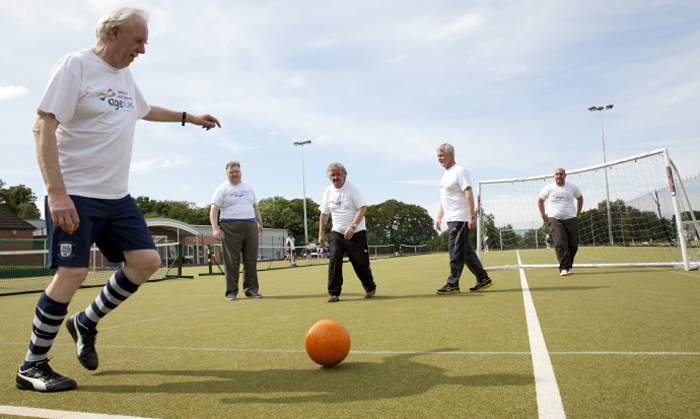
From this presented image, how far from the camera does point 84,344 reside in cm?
332

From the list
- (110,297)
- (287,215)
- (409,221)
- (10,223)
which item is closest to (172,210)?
(287,215)

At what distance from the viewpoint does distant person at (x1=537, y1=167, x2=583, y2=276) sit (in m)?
9.78

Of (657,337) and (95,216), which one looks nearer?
(95,216)

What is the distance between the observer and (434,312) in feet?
17.8

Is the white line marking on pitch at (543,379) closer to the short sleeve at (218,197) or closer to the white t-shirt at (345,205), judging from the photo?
the white t-shirt at (345,205)

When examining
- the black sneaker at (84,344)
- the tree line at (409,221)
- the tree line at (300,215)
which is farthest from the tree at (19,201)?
the black sneaker at (84,344)

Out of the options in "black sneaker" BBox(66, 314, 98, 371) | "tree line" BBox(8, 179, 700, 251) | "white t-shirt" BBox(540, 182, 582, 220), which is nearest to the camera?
"black sneaker" BBox(66, 314, 98, 371)

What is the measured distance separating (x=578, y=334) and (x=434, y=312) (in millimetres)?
1804

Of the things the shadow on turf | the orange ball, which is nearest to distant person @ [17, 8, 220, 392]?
the shadow on turf

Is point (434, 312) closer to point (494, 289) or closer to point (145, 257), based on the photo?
point (494, 289)

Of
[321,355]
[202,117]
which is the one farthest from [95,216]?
[321,355]

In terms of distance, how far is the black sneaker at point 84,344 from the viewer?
325 cm

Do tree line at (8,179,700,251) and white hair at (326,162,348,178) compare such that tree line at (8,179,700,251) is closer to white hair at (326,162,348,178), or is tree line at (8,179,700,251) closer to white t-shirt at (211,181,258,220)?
white hair at (326,162,348,178)

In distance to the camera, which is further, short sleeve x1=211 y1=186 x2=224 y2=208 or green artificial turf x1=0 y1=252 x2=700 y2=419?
short sleeve x1=211 y1=186 x2=224 y2=208
